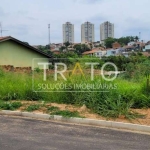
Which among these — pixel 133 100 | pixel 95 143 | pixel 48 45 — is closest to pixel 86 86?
pixel 133 100

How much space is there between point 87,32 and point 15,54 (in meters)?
44.3

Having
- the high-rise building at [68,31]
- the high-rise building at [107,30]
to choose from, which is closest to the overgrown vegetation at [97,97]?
the high-rise building at [68,31]

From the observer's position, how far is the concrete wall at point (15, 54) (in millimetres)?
23450

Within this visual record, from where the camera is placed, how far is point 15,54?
974 inches

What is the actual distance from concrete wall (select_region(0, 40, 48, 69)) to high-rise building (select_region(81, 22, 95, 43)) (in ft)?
132

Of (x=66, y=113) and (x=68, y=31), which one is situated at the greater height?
(x=68, y=31)

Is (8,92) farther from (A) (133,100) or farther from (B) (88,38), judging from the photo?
(B) (88,38)

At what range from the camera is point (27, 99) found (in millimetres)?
8672

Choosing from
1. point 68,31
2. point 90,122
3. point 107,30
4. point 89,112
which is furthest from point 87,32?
point 90,122

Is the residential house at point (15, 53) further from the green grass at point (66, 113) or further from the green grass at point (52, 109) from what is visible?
the green grass at point (66, 113)

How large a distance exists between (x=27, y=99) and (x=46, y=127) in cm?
306

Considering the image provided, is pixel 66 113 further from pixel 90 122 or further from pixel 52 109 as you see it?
pixel 90 122

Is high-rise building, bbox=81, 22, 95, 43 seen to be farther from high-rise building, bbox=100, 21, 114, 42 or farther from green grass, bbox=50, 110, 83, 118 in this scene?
green grass, bbox=50, 110, 83, 118

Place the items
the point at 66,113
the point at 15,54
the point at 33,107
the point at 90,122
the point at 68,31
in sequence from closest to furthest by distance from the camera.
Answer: the point at 90,122, the point at 66,113, the point at 33,107, the point at 15,54, the point at 68,31
